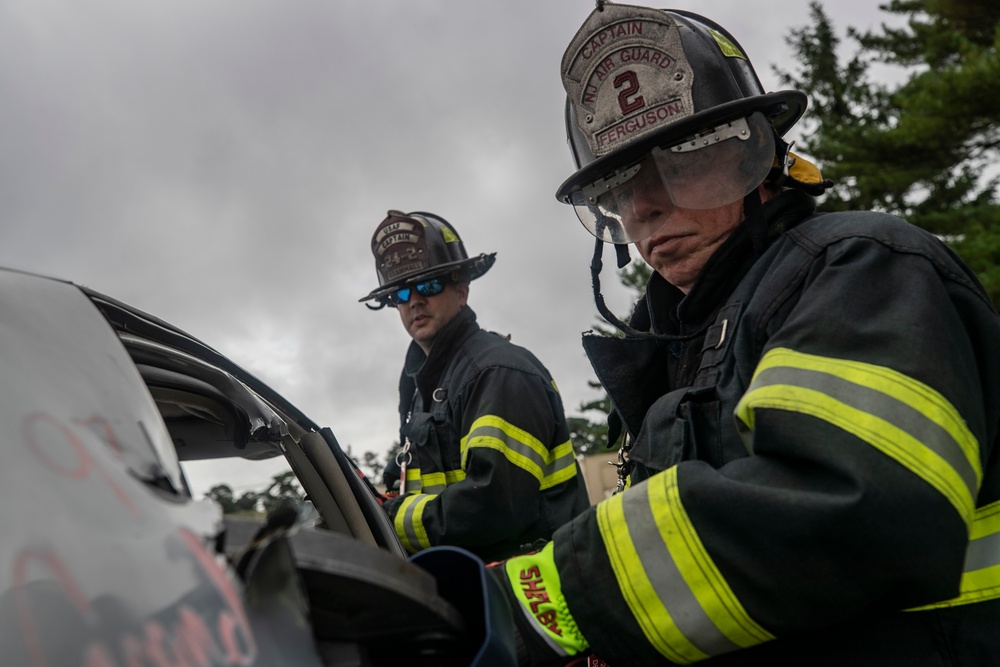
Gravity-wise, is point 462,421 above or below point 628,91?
below

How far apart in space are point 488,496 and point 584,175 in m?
1.52

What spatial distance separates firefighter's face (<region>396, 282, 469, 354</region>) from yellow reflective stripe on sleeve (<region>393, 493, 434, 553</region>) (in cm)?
107

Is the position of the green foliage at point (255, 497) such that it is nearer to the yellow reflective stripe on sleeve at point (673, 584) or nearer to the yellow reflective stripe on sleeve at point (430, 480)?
the yellow reflective stripe on sleeve at point (673, 584)

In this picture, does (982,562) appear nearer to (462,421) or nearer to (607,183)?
(607,183)

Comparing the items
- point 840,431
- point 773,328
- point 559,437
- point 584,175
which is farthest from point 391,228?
point 840,431

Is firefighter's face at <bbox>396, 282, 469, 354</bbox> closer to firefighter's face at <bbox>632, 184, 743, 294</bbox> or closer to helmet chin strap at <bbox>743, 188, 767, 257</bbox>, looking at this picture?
firefighter's face at <bbox>632, 184, 743, 294</bbox>

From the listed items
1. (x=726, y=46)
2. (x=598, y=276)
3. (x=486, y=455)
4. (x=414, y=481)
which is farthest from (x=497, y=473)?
(x=726, y=46)

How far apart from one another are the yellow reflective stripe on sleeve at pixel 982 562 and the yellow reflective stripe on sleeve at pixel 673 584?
14.3 inches

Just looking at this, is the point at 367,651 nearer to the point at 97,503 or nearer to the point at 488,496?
the point at 97,503

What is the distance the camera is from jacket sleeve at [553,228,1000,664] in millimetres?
1285

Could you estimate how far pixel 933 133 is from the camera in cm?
1314

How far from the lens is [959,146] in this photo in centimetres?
1366

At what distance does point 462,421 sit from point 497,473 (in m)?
0.46

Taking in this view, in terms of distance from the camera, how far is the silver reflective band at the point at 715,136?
78.2 inches
